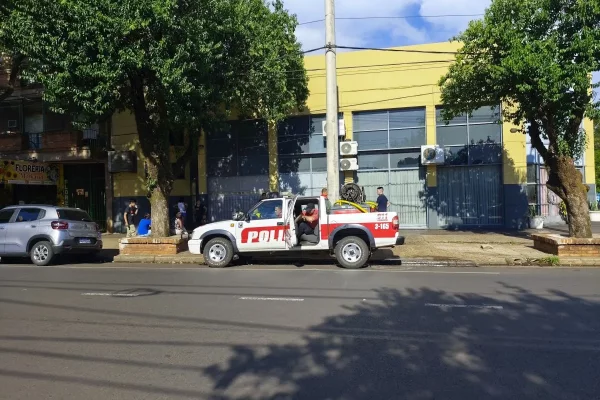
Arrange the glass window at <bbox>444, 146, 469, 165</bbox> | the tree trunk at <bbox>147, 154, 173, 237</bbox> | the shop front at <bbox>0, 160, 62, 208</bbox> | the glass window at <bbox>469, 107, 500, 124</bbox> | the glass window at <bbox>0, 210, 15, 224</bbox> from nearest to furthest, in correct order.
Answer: the glass window at <bbox>0, 210, 15, 224</bbox> → the tree trunk at <bbox>147, 154, 173, 237</bbox> → the glass window at <bbox>469, 107, 500, 124</bbox> → the glass window at <bbox>444, 146, 469, 165</bbox> → the shop front at <bbox>0, 160, 62, 208</bbox>

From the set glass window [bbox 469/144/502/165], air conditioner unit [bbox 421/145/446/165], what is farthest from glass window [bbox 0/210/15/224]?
glass window [bbox 469/144/502/165]

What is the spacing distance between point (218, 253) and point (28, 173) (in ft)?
45.4

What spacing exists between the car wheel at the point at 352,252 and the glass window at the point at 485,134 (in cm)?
1042

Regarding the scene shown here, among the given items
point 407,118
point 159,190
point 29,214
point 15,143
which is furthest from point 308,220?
point 15,143

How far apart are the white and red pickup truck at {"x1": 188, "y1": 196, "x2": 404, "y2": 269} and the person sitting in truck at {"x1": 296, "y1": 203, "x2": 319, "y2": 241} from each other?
3cm

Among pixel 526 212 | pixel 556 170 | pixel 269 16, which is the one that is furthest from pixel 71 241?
pixel 526 212

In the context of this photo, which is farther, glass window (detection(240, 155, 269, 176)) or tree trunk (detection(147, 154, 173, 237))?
glass window (detection(240, 155, 269, 176))

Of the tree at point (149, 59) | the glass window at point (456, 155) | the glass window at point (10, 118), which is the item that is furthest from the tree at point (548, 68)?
the glass window at point (10, 118)

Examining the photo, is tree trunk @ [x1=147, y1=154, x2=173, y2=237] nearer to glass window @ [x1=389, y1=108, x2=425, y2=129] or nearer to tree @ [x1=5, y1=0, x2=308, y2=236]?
tree @ [x1=5, y1=0, x2=308, y2=236]

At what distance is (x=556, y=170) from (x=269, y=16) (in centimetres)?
1048

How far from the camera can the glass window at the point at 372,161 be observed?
21000mm

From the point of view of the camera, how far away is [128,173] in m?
23.3

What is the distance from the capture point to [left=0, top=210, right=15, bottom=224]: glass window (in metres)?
14.3

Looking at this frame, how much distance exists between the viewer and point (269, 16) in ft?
57.8
